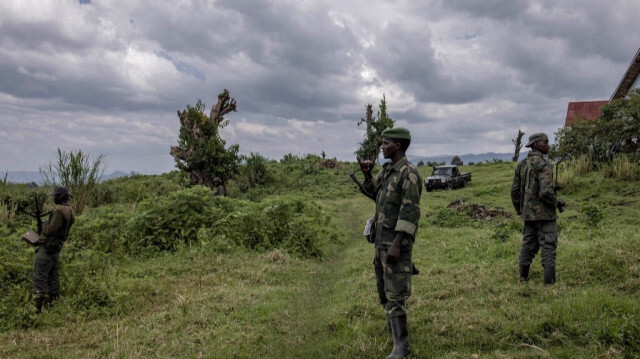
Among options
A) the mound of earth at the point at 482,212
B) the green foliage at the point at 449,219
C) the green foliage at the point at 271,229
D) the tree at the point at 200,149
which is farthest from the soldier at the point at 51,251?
the tree at the point at 200,149

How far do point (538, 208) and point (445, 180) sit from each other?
20.7 meters

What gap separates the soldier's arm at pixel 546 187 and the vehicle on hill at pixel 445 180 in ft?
66.1

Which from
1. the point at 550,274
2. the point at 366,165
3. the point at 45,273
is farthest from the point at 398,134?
the point at 45,273

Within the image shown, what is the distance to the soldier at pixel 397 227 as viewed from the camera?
4.46 meters

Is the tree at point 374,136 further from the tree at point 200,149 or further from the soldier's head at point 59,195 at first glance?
the soldier's head at point 59,195

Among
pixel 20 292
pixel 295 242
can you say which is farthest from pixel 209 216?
pixel 20 292

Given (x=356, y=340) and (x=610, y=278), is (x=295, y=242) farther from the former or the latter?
(x=610, y=278)

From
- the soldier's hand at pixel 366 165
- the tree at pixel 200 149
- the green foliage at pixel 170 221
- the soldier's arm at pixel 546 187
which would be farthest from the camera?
the tree at pixel 200 149

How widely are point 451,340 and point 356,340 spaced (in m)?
1.08

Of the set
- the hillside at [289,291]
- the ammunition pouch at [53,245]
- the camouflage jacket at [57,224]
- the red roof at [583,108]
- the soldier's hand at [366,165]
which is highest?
the red roof at [583,108]

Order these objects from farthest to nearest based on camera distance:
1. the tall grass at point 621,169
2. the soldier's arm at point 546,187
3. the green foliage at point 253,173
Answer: the green foliage at point 253,173 → the tall grass at point 621,169 → the soldier's arm at point 546,187

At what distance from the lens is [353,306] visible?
20.2 ft

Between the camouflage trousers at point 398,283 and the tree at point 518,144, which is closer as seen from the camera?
the camouflage trousers at point 398,283

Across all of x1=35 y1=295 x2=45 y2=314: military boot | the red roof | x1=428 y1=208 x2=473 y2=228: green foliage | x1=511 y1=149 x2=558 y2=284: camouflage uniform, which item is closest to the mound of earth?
x1=428 y1=208 x2=473 y2=228: green foliage
